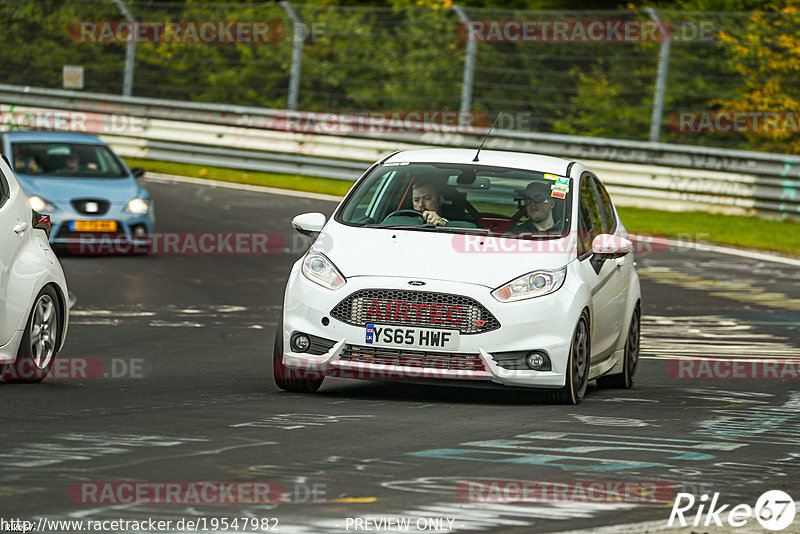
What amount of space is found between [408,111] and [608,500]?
22496 millimetres

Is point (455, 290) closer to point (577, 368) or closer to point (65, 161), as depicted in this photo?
point (577, 368)

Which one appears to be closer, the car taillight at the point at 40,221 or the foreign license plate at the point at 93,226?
the car taillight at the point at 40,221

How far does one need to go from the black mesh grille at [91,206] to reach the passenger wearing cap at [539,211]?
9813mm

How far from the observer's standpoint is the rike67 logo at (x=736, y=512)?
630cm

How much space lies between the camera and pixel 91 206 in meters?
19.3

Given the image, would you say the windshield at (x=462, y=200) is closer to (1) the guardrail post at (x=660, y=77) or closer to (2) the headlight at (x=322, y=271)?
(2) the headlight at (x=322, y=271)

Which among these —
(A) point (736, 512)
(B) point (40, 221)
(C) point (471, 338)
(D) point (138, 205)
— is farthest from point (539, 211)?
(D) point (138, 205)

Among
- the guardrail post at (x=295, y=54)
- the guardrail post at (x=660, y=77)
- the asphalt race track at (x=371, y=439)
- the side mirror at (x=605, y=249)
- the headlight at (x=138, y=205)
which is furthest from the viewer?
the guardrail post at (x=295, y=54)

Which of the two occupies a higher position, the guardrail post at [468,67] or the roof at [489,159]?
the guardrail post at [468,67]

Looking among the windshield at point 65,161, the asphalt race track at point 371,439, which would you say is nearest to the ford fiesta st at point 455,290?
the asphalt race track at point 371,439

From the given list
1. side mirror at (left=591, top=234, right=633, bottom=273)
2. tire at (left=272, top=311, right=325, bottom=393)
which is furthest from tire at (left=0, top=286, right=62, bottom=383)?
side mirror at (left=591, top=234, right=633, bottom=273)

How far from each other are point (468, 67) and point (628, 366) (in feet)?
51.6

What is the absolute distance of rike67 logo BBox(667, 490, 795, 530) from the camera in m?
6.30

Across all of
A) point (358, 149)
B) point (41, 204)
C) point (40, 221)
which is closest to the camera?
point (40, 221)
